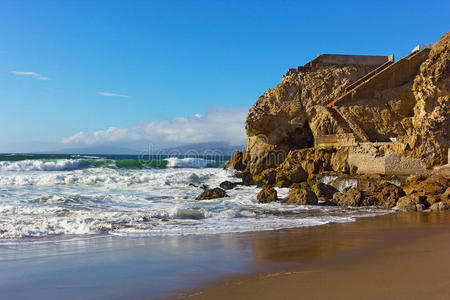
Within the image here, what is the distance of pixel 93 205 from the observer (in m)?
12.2

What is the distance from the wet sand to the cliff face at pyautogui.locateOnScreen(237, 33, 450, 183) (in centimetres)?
837

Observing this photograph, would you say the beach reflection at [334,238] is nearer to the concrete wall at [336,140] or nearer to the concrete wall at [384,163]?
the concrete wall at [384,163]

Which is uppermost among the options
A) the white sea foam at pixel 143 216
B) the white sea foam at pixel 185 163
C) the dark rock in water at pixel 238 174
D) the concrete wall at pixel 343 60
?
the concrete wall at pixel 343 60

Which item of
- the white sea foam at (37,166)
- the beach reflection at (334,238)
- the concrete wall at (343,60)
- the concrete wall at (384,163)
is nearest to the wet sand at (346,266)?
the beach reflection at (334,238)

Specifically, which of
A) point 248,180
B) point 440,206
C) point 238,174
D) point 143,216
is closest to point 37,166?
point 238,174

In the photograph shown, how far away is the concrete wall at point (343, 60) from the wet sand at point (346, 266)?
55.6ft

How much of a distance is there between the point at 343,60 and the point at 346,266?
2057 cm

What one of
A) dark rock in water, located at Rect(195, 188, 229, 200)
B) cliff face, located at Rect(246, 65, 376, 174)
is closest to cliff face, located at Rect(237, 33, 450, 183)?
cliff face, located at Rect(246, 65, 376, 174)

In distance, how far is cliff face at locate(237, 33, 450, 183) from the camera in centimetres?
1484

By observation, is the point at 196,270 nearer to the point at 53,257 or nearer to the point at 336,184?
the point at 53,257

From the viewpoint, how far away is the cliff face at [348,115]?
1484 centimetres

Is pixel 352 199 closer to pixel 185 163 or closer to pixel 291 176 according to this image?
pixel 291 176

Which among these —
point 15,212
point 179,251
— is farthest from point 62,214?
point 179,251

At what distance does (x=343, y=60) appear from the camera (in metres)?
23.3
